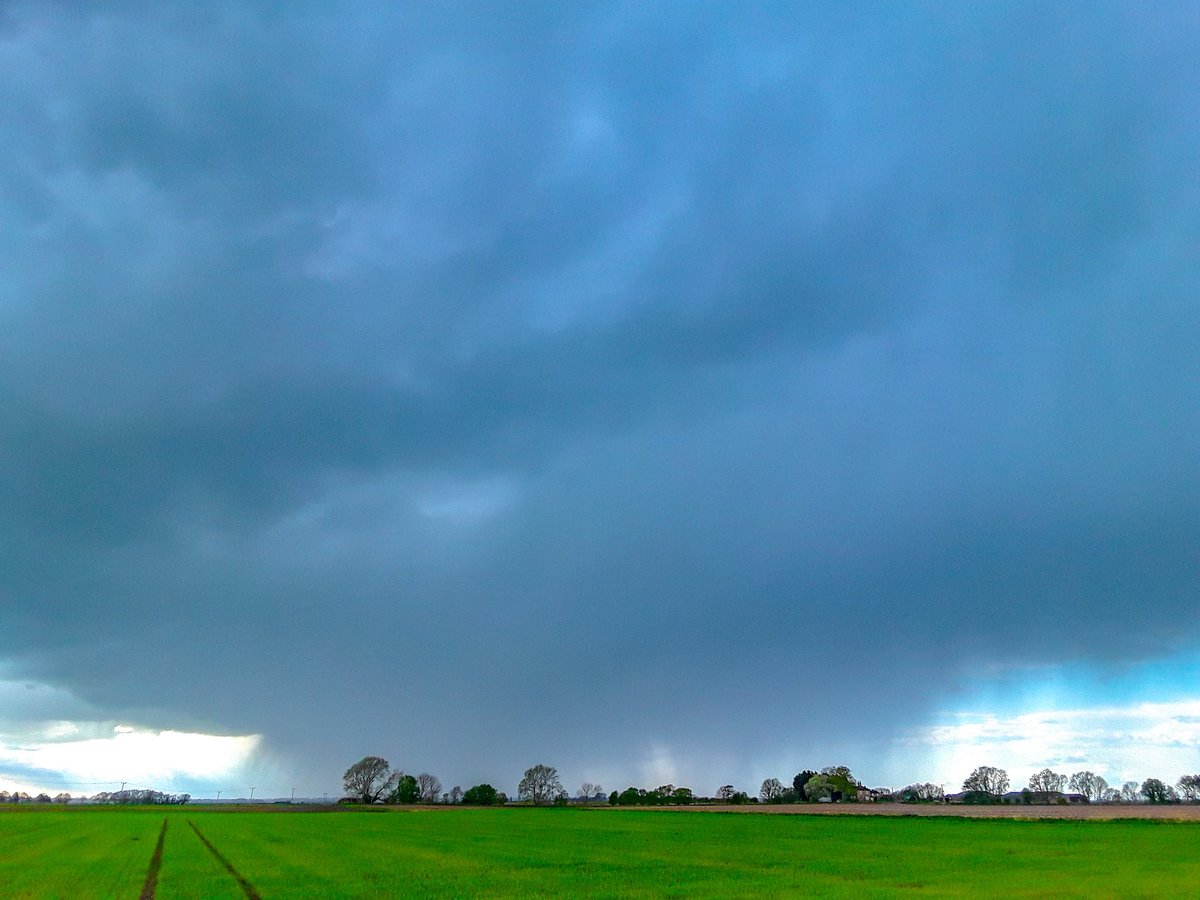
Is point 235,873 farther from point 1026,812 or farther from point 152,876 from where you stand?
point 1026,812

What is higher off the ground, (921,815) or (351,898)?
(351,898)

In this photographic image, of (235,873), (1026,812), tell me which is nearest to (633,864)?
(235,873)

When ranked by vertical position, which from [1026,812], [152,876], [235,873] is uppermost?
[235,873]

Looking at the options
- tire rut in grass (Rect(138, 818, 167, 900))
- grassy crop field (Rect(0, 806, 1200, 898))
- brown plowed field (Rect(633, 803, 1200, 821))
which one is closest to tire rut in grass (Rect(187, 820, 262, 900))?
grassy crop field (Rect(0, 806, 1200, 898))

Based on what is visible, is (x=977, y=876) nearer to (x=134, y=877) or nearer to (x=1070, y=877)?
(x=1070, y=877)

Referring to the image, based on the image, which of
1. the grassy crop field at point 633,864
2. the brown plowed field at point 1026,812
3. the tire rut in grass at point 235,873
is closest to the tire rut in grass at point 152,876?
the grassy crop field at point 633,864

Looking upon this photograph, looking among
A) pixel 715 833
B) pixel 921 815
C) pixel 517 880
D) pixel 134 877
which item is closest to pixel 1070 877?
pixel 517 880

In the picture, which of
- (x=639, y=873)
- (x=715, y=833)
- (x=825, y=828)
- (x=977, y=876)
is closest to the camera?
(x=977, y=876)

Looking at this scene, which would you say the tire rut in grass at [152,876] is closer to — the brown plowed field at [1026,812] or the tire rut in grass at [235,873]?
the tire rut in grass at [235,873]

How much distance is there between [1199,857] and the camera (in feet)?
160

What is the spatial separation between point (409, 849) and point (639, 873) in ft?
94.8

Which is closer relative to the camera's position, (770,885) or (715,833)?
(770,885)

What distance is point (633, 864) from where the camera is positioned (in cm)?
4950

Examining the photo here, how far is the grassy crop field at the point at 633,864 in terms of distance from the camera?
37.9 meters
